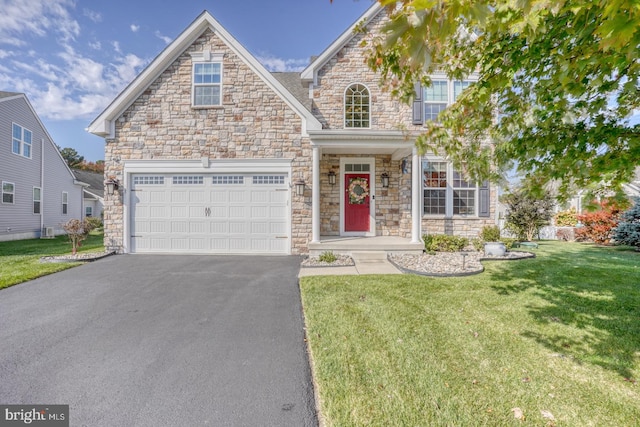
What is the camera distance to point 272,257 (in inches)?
315

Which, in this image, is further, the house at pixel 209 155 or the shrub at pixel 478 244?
the shrub at pixel 478 244

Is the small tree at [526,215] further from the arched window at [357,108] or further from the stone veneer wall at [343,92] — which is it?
the arched window at [357,108]

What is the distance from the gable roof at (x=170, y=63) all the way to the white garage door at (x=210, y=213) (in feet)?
5.99

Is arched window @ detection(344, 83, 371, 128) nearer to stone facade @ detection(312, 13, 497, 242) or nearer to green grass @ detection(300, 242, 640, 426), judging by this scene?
stone facade @ detection(312, 13, 497, 242)

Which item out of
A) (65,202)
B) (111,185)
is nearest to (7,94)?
(65,202)

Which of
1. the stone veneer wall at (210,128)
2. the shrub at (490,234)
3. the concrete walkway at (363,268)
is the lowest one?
the concrete walkway at (363,268)

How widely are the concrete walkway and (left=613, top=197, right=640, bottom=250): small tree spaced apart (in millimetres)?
9683

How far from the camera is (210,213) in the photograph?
840 cm

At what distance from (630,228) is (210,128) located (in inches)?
589

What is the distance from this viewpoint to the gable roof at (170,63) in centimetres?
817

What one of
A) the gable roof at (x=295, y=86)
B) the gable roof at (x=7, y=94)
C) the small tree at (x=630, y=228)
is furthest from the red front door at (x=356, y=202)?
the gable roof at (x=7, y=94)

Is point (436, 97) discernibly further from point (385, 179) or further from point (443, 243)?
point (443, 243)

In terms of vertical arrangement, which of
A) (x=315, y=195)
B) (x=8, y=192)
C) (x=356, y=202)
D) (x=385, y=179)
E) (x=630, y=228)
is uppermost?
(x=385, y=179)

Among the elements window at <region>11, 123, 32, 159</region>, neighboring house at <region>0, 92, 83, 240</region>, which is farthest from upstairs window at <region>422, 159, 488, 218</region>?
window at <region>11, 123, 32, 159</region>
